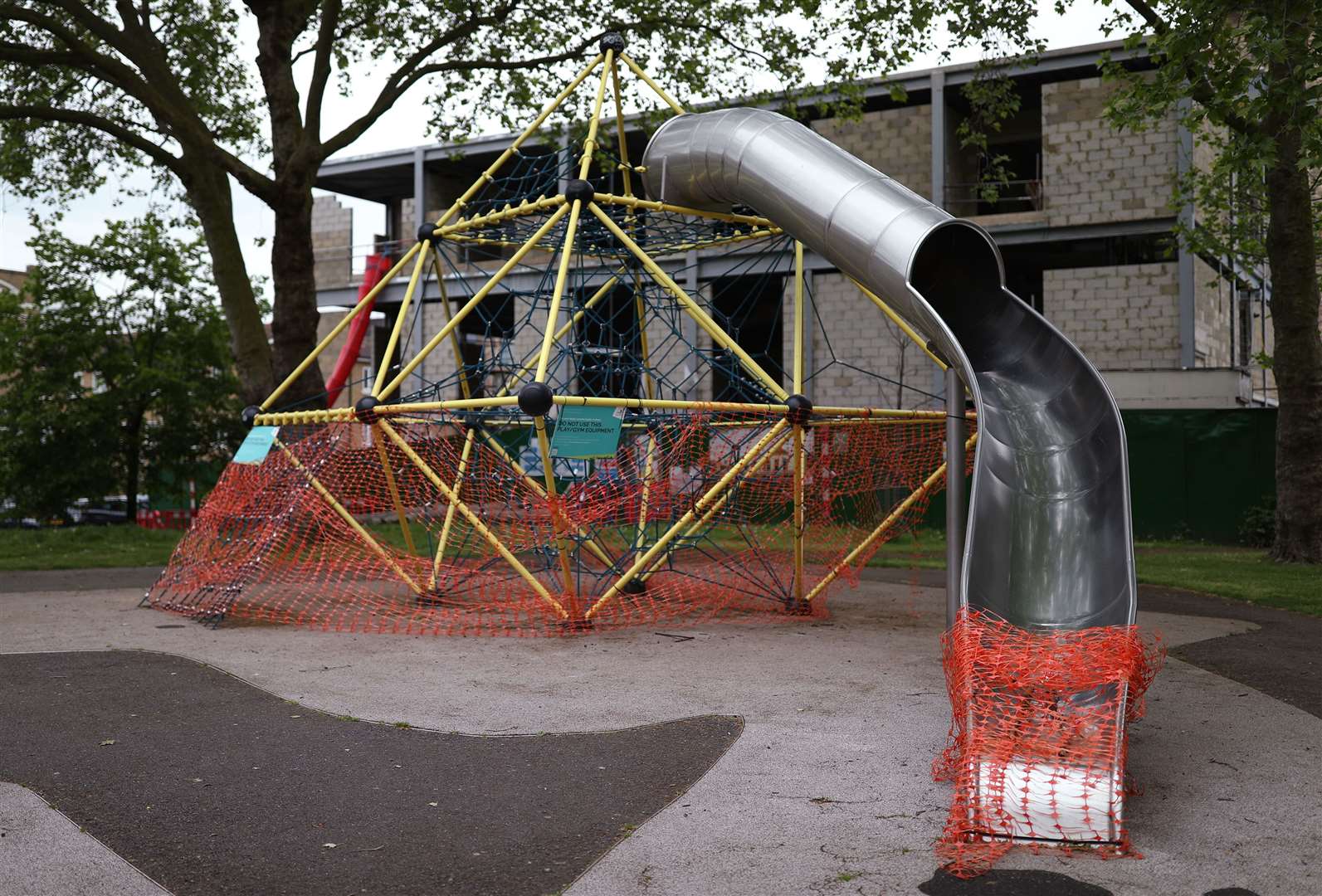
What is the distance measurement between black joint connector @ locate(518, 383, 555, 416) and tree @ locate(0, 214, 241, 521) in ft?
47.7

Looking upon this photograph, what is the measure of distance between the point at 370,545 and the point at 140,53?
29.6 feet

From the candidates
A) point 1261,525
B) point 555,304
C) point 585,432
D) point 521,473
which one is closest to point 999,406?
point 585,432

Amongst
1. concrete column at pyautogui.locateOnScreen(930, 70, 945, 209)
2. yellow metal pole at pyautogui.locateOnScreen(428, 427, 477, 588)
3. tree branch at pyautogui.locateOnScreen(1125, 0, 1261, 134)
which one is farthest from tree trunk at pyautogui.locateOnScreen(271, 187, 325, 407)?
concrete column at pyautogui.locateOnScreen(930, 70, 945, 209)

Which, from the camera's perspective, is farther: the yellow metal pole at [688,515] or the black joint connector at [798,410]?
the yellow metal pole at [688,515]

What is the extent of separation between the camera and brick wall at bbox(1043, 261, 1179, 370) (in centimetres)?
2222

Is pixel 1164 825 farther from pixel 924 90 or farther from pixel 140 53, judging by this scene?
pixel 924 90

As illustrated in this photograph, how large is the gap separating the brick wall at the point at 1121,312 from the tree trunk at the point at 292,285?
13617mm

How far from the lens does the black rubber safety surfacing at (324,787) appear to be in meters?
3.95

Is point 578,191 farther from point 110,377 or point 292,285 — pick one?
point 110,377

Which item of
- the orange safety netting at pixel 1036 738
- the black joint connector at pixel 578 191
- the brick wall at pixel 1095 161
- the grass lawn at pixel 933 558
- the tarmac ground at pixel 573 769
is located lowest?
the grass lawn at pixel 933 558

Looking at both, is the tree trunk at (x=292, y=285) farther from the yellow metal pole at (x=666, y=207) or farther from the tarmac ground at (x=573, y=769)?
the tarmac ground at (x=573, y=769)

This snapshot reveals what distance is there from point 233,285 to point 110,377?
238 inches

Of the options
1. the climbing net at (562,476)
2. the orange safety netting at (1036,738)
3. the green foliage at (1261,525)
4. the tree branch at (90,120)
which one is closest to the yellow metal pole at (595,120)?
the climbing net at (562,476)

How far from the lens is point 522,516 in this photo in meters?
9.48
